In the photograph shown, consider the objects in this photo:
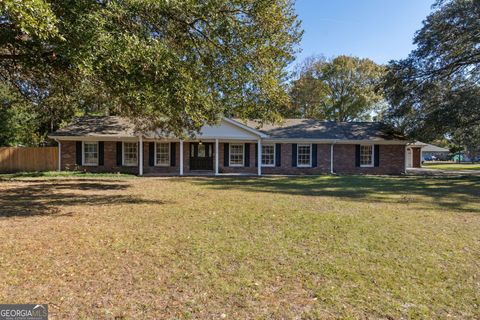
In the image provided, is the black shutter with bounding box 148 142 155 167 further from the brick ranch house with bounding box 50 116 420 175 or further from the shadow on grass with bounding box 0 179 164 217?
the shadow on grass with bounding box 0 179 164 217

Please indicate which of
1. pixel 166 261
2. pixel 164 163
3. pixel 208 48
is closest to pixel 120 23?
pixel 208 48

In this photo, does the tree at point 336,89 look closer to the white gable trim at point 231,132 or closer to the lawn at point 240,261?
the white gable trim at point 231,132

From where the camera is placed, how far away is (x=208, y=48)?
32.1 ft

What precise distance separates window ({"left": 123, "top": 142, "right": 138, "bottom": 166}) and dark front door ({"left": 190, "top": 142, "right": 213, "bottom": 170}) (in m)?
3.53

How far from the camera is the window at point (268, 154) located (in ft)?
70.4

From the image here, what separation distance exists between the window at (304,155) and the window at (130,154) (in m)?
10.6

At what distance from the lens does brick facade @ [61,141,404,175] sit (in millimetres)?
20312

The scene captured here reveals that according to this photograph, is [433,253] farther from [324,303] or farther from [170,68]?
[170,68]

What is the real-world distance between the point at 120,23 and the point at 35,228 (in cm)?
508

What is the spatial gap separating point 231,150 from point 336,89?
23.7m

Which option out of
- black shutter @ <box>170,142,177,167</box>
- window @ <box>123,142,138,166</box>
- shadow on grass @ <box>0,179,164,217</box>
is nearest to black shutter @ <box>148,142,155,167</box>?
window @ <box>123,142,138,166</box>

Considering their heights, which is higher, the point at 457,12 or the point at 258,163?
the point at 457,12

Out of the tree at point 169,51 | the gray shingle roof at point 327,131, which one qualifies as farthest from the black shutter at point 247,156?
the tree at point 169,51

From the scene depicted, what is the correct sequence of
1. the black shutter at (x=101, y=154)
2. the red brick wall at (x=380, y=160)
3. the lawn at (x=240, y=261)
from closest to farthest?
the lawn at (x=240, y=261), the black shutter at (x=101, y=154), the red brick wall at (x=380, y=160)
